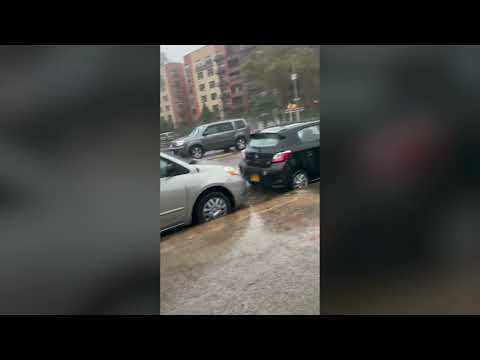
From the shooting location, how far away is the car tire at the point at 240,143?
287 cm

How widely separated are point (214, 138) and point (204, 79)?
0.65 meters

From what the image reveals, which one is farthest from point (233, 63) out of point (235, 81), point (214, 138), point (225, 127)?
point (214, 138)

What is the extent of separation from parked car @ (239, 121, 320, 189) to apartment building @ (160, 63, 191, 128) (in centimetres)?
80

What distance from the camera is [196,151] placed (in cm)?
286

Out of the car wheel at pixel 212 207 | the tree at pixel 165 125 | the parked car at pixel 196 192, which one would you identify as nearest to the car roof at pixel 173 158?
the parked car at pixel 196 192

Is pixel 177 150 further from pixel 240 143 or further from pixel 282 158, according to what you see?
pixel 282 158

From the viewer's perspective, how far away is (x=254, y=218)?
2973 mm

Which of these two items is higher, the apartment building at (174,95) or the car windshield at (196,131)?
the apartment building at (174,95)

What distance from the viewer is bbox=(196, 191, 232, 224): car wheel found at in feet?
9.82

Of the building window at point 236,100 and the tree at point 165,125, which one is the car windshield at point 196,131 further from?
the building window at point 236,100

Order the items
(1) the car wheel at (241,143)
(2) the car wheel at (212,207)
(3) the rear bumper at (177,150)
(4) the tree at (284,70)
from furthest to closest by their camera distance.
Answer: (2) the car wheel at (212,207)
(1) the car wheel at (241,143)
(3) the rear bumper at (177,150)
(4) the tree at (284,70)

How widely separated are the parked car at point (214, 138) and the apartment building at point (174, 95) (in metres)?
0.18
